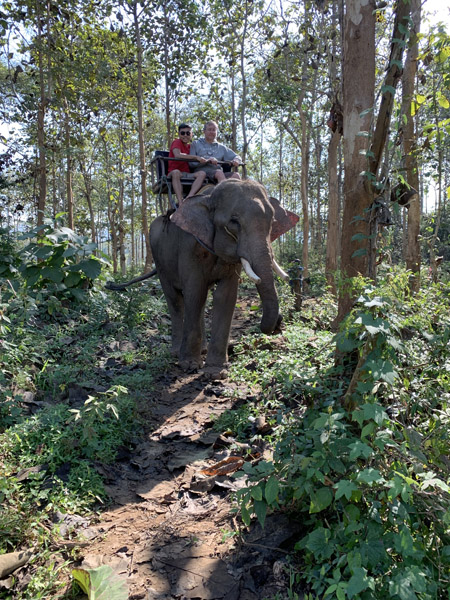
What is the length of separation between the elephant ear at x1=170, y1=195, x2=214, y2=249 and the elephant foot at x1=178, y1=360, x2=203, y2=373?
155 cm

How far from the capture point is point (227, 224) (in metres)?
5.44

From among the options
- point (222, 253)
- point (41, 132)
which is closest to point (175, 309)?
point (222, 253)

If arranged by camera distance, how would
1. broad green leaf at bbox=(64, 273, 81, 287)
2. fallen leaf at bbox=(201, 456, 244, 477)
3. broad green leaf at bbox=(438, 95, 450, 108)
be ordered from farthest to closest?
broad green leaf at bbox=(64, 273, 81, 287), fallen leaf at bbox=(201, 456, 244, 477), broad green leaf at bbox=(438, 95, 450, 108)

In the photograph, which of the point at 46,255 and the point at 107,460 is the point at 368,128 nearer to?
the point at 107,460

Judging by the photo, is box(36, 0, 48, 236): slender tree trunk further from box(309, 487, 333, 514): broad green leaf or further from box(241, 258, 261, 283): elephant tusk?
box(309, 487, 333, 514): broad green leaf

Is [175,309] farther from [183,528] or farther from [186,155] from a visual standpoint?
[183,528]

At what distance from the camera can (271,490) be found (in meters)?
2.32

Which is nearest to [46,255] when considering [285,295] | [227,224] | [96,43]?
[227,224]

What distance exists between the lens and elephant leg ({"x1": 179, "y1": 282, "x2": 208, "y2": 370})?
626 cm

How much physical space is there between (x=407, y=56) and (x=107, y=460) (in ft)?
21.0

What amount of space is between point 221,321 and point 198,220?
4.35ft

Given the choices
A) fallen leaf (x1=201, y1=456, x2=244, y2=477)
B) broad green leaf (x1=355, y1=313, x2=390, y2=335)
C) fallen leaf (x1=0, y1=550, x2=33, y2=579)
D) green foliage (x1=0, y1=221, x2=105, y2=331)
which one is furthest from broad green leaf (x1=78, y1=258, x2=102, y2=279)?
broad green leaf (x1=355, y1=313, x2=390, y2=335)

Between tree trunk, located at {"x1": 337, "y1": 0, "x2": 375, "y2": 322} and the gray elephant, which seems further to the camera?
the gray elephant

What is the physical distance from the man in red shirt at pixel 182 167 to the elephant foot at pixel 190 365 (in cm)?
215
